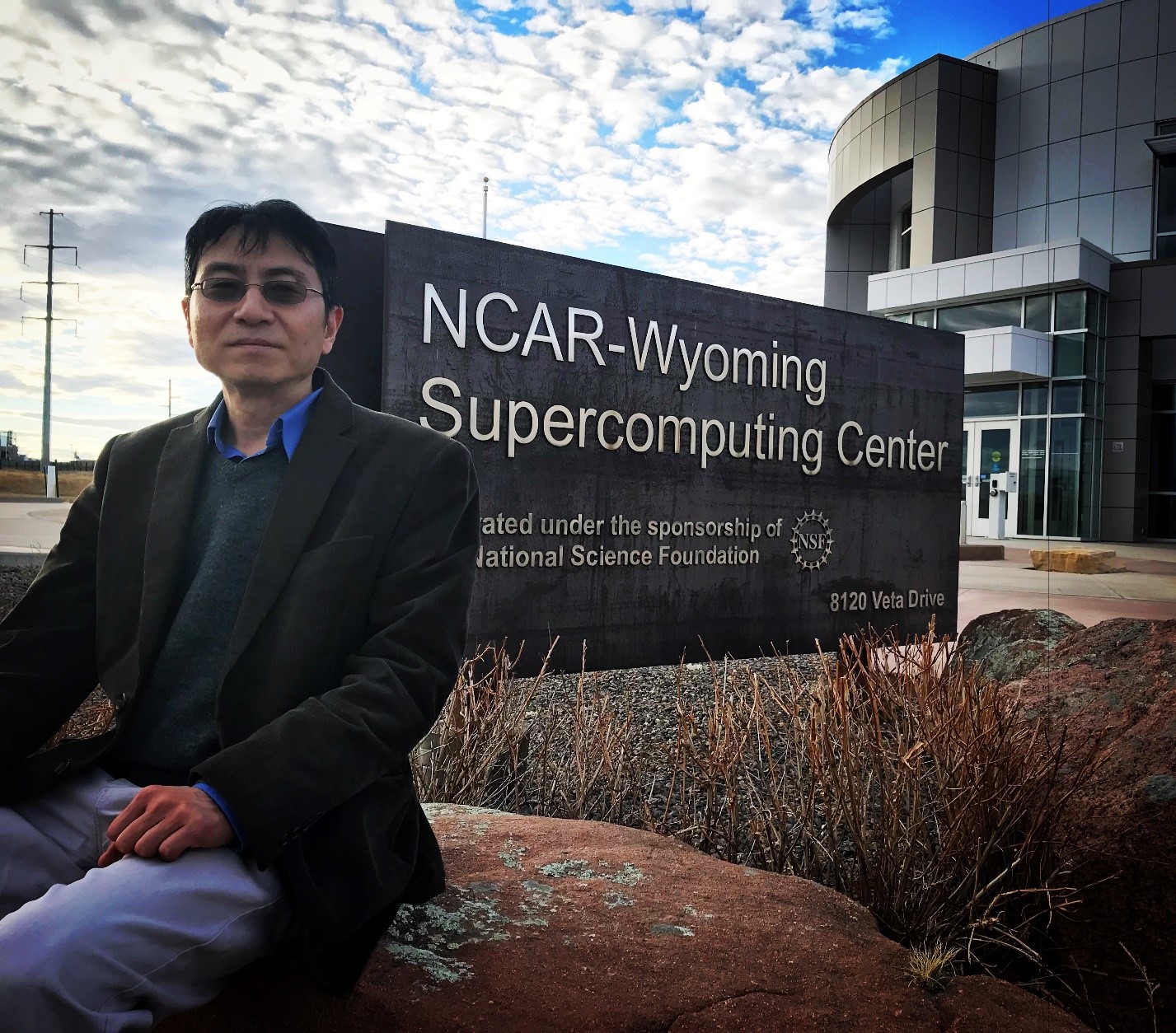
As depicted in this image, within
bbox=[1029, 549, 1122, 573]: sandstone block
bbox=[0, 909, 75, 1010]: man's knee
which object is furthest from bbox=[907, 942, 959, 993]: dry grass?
bbox=[1029, 549, 1122, 573]: sandstone block

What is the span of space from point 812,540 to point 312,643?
3.93 meters

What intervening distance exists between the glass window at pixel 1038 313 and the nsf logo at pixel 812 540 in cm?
1473

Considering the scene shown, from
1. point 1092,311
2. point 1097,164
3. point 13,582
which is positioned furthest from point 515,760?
point 1097,164

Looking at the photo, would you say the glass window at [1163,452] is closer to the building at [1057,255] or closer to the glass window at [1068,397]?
the building at [1057,255]

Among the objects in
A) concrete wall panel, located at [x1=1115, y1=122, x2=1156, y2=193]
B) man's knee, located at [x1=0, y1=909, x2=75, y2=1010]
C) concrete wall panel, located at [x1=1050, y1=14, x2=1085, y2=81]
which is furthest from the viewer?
concrete wall panel, located at [x1=1050, y1=14, x2=1085, y2=81]

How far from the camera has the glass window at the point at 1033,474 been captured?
58.9 ft

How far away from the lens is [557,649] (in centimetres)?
418

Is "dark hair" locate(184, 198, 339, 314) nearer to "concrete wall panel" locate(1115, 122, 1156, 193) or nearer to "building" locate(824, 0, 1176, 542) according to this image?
"building" locate(824, 0, 1176, 542)

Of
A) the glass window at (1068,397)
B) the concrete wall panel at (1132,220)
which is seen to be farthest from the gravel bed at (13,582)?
the concrete wall panel at (1132,220)

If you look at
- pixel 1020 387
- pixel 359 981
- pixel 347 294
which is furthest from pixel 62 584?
pixel 1020 387

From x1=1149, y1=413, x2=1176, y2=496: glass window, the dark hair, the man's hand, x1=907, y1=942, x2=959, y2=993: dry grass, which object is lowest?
x1=907, y1=942, x2=959, y2=993: dry grass

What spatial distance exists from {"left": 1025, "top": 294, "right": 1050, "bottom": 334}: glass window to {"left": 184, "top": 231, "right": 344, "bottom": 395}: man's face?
1843 cm

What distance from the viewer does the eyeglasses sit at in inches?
64.3

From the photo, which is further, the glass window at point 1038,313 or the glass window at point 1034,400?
the glass window at point 1034,400
